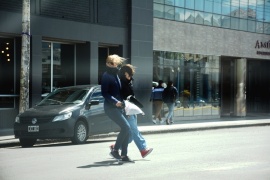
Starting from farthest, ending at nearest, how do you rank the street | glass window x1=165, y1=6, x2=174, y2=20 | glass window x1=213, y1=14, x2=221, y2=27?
1. glass window x1=213, y1=14, x2=221, y2=27
2. glass window x1=165, y1=6, x2=174, y2=20
3. the street

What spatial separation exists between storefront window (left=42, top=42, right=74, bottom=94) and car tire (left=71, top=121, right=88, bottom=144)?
6574 millimetres

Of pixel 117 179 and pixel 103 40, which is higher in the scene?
pixel 103 40

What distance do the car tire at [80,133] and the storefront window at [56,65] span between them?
6574 mm

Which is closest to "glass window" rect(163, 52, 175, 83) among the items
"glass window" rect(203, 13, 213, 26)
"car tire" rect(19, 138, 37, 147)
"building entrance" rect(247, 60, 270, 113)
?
"glass window" rect(203, 13, 213, 26)

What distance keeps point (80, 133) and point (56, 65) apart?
297 inches

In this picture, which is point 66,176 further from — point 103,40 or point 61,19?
point 103,40

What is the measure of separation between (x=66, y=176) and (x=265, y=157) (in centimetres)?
436

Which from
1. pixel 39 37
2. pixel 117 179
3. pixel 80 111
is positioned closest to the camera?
pixel 117 179

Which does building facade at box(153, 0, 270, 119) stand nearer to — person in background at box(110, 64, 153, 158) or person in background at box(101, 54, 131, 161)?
person in background at box(110, 64, 153, 158)

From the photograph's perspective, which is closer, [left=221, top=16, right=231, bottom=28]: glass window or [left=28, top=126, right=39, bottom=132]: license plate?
[left=28, top=126, right=39, bottom=132]: license plate

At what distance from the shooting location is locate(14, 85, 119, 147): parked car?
13.6 m

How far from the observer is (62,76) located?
847 inches

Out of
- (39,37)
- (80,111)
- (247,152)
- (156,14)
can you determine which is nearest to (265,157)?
(247,152)

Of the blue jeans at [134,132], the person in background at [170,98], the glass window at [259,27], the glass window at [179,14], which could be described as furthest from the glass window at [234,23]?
the blue jeans at [134,132]
